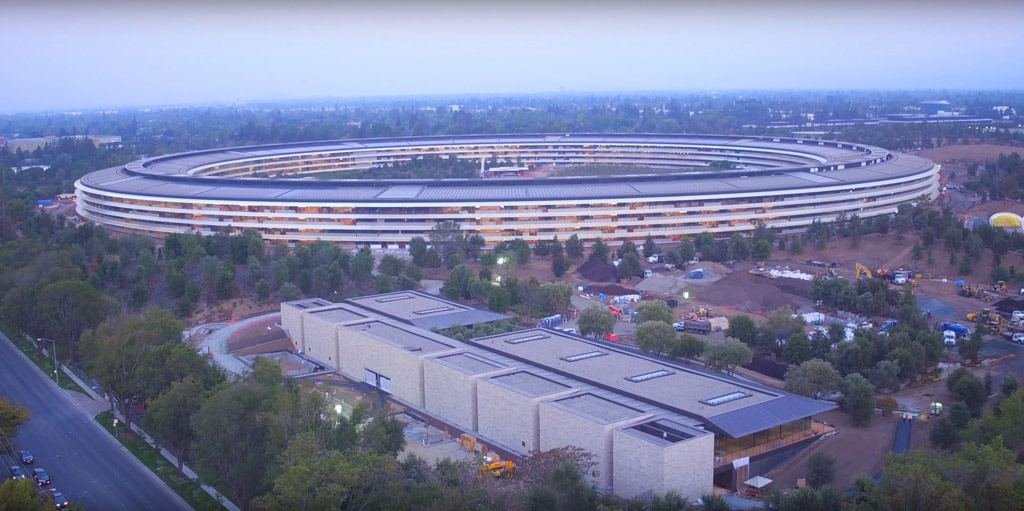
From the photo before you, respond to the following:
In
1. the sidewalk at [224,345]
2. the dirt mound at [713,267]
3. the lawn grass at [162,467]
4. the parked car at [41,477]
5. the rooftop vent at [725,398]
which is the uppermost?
the rooftop vent at [725,398]

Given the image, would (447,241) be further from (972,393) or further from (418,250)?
(972,393)

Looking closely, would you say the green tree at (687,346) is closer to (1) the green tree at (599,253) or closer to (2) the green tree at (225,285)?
(1) the green tree at (599,253)

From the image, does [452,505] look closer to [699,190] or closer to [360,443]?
[360,443]

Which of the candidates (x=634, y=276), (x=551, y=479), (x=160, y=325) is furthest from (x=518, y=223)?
(x=551, y=479)

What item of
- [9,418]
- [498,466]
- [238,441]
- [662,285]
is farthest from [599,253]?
Answer: [9,418]

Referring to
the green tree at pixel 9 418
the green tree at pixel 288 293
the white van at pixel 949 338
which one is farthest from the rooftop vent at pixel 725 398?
the green tree at pixel 288 293

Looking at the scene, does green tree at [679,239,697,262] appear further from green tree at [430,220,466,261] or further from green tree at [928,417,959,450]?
green tree at [928,417,959,450]

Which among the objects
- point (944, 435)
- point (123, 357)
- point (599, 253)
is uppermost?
point (123, 357)
